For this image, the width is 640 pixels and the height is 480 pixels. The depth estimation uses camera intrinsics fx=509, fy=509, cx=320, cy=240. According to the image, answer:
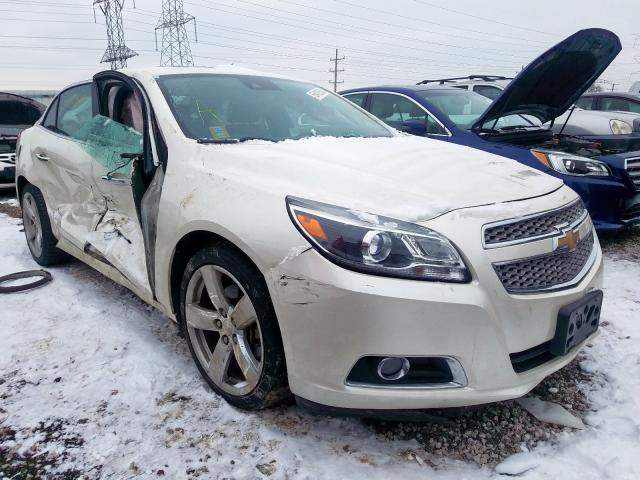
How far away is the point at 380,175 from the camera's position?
2.13 m

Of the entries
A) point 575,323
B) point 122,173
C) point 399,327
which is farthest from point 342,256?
point 122,173

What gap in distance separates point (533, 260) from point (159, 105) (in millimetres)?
1966

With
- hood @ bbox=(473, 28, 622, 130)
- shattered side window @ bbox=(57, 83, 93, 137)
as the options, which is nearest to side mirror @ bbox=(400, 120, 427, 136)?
hood @ bbox=(473, 28, 622, 130)

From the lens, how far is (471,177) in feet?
7.19

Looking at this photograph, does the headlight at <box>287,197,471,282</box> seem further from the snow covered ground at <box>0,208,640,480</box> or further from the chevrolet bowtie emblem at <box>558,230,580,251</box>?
the snow covered ground at <box>0,208,640,480</box>

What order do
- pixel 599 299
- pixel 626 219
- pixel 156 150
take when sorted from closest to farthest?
1. pixel 599 299
2. pixel 156 150
3. pixel 626 219

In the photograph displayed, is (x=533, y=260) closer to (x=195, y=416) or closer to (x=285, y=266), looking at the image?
(x=285, y=266)

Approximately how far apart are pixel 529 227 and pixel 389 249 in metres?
0.60

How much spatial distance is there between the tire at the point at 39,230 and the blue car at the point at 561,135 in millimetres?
3199

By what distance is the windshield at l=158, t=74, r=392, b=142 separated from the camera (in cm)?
267

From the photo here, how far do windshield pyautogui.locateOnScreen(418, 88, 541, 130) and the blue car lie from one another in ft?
→ 0.08

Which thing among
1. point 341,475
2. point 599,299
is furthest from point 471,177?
point 341,475

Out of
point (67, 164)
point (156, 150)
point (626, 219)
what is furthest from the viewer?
point (626, 219)

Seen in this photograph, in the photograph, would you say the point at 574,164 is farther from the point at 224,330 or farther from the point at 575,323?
the point at 224,330
